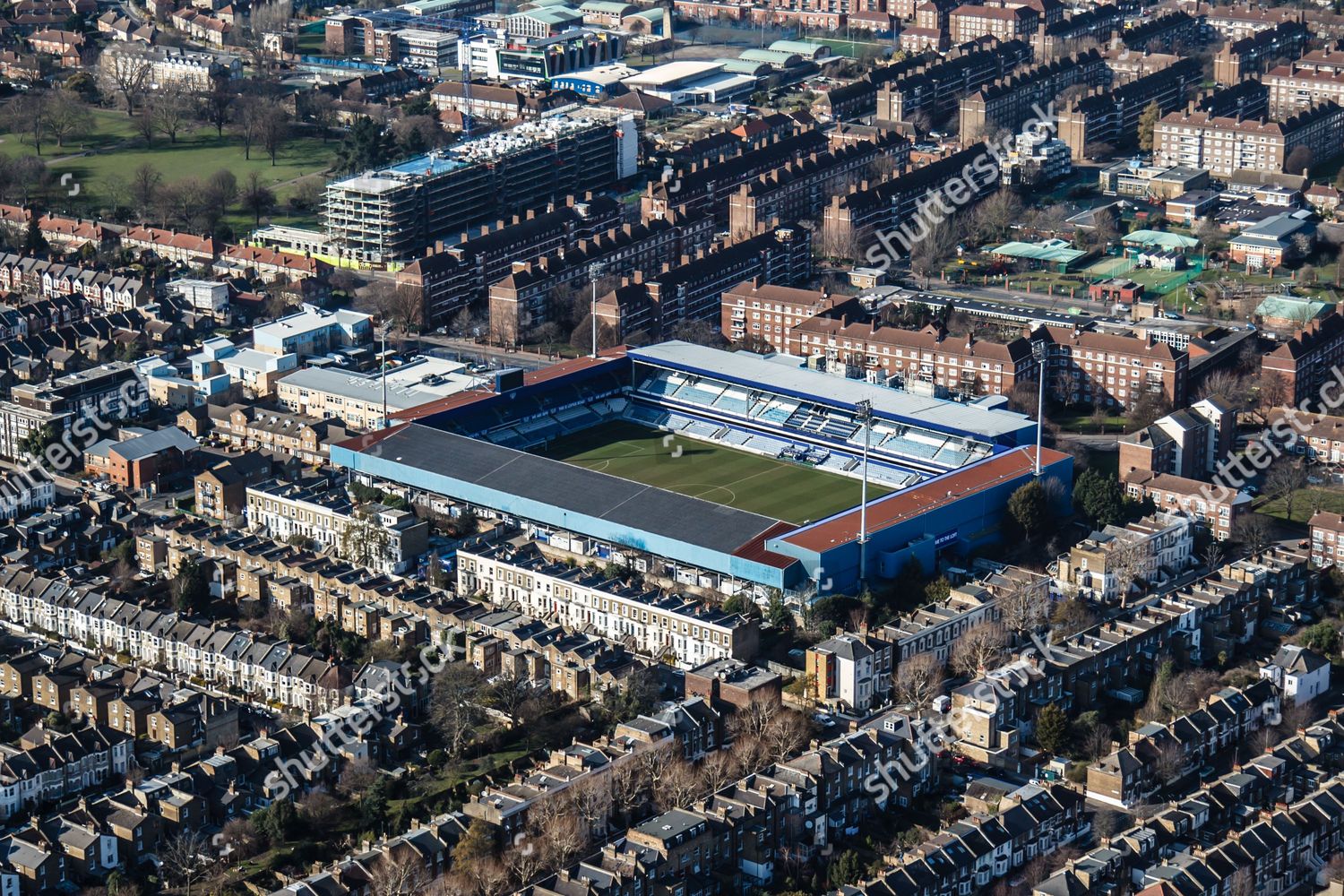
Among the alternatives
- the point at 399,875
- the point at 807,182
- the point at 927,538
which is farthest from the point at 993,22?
the point at 399,875

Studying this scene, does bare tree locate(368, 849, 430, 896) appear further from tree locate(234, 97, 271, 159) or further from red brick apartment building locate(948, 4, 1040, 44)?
red brick apartment building locate(948, 4, 1040, 44)

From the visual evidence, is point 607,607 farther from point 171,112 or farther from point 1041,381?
point 171,112

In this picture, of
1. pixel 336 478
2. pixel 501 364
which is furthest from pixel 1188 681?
pixel 501 364

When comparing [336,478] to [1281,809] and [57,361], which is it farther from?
[1281,809]

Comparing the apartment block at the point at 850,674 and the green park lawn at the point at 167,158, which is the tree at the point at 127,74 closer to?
the green park lawn at the point at 167,158

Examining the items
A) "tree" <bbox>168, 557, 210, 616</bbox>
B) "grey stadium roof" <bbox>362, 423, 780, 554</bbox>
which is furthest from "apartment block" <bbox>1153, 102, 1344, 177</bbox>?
"tree" <bbox>168, 557, 210, 616</bbox>

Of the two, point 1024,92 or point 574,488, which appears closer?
point 574,488
